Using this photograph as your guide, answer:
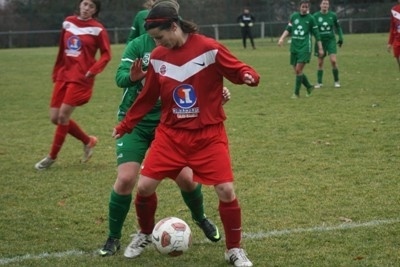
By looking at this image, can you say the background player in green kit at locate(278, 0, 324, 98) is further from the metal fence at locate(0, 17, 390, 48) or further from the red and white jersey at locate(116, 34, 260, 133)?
the metal fence at locate(0, 17, 390, 48)

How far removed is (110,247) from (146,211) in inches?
13.6

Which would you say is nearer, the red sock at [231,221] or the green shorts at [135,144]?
the red sock at [231,221]

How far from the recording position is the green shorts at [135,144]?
5.20m

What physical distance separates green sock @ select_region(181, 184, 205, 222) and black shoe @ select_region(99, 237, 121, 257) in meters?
0.59

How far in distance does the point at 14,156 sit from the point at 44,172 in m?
1.18

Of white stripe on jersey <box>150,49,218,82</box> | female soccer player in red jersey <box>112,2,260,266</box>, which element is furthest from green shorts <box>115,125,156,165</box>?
white stripe on jersey <box>150,49,218,82</box>

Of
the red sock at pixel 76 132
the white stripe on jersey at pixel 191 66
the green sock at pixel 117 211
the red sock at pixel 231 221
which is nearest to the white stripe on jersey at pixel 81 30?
the red sock at pixel 76 132

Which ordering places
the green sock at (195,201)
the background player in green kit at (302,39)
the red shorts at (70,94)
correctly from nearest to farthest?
1. the green sock at (195,201)
2. the red shorts at (70,94)
3. the background player in green kit at (302,39)

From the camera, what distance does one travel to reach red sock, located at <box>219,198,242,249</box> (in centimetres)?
485

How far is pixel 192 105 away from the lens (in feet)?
15.9

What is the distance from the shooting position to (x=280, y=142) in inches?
382

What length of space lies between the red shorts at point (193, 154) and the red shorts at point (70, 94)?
12.4 feet

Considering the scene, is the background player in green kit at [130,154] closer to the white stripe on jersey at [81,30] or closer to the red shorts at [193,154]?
the red shorts at [193,154]

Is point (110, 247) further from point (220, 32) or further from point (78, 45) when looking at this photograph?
point (220, 32)
